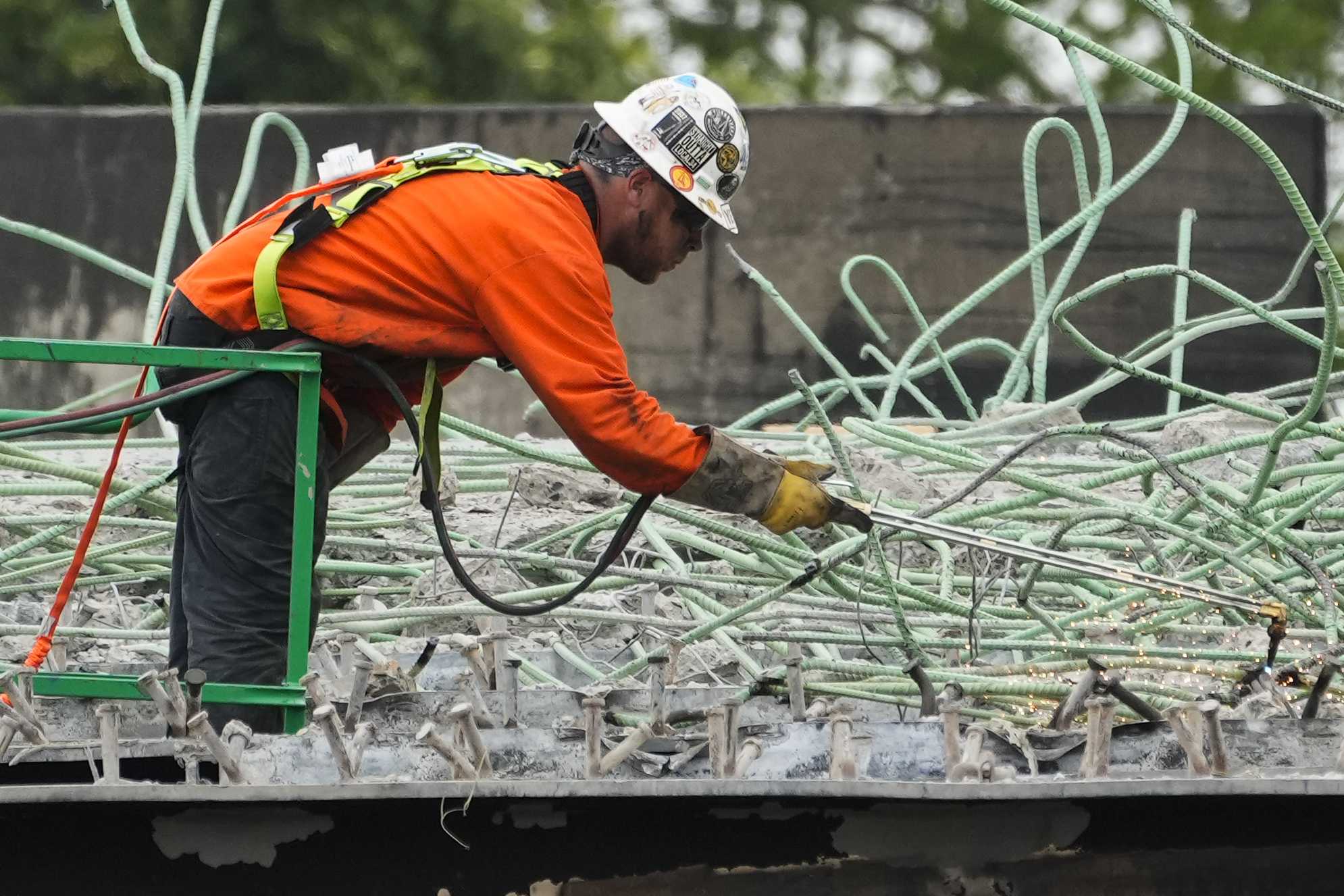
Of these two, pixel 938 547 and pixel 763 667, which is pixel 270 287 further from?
pixel 938 547

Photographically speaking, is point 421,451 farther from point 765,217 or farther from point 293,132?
point 765,217

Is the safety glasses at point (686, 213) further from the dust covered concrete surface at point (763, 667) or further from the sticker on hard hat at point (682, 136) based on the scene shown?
the dust covered concrete surface at point (763, 667)

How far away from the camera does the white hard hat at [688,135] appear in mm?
3400

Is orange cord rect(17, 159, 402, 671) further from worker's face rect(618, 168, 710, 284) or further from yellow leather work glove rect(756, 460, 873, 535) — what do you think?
yellow leather work glove rect(756, 460, 873, 535)

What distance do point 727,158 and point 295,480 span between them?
3.19ft

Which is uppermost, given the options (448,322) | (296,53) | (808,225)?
(296,53)

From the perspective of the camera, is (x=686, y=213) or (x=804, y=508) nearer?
(x=804, y=508)

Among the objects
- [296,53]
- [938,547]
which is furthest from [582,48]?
[938,547]

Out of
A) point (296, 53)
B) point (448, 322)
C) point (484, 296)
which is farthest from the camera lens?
point (296, 53)

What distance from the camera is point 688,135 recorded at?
11.2 feet

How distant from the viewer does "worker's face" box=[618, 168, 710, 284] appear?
3.43 meters

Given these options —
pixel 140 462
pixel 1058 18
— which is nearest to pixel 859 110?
pixel 140 462

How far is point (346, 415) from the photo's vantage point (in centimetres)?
357

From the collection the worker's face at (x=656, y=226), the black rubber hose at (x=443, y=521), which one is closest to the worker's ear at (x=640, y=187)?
the worker's face at (x=656, y=226)
